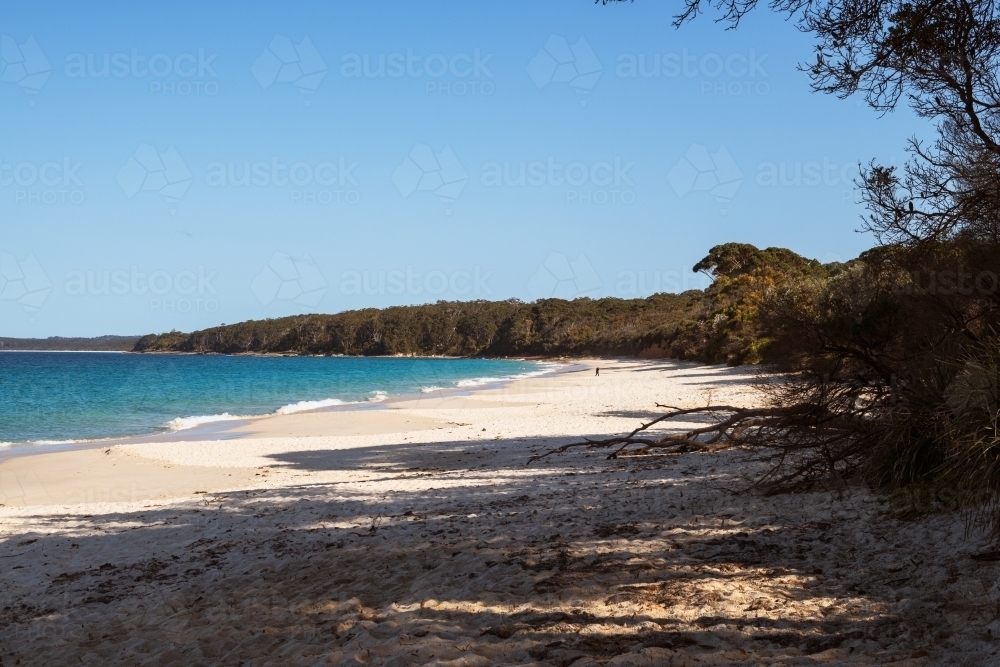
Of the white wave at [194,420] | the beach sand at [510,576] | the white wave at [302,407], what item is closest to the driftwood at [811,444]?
the beach sand at [510,576]

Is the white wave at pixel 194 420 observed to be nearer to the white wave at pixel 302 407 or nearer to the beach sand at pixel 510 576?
the white wave at pixel 302 407

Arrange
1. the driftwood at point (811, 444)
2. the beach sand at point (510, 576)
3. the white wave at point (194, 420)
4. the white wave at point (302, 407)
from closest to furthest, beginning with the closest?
1. the beach sand at point (510, 576)
2. the driftwood at point (811, 444)
3. the white wave at point (194, 420)
4. the white wave at point (302, 407)

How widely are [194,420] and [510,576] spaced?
24.4 meters

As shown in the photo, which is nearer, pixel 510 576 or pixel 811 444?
pixel 510 576

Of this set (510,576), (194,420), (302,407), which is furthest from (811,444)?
(302,407)

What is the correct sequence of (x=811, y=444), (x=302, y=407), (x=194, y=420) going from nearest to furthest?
(x=811, y=444) → (x=194, y=420) → (x=302, y=407)

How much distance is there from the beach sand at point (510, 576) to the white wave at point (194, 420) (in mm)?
14905

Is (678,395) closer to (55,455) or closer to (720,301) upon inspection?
(55,455)

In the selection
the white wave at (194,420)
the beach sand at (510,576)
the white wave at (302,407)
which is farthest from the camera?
the white wave at (302,407)

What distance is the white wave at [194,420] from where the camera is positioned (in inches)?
996

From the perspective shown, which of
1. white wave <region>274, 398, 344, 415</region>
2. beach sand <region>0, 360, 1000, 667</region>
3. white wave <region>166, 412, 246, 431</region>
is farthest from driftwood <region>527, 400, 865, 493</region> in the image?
white wave <region>274, 398, 344, 415</region>

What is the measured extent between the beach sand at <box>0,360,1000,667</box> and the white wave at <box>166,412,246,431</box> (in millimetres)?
14905

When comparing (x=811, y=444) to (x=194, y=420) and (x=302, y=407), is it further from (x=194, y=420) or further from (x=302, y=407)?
(x=302, y=407)

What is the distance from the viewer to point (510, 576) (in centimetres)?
546
